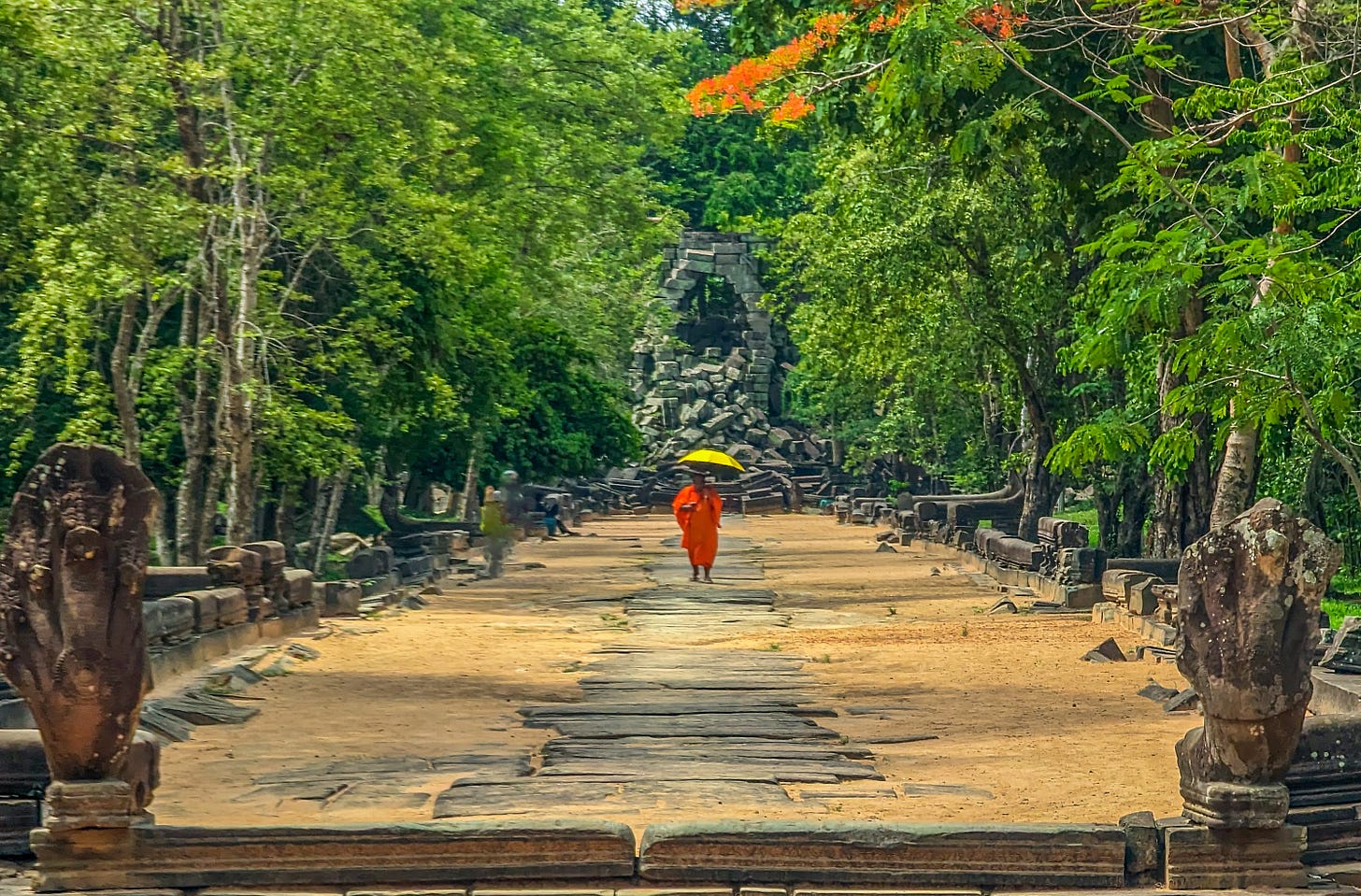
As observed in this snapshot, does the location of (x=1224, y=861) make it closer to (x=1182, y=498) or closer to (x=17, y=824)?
(x=17, y=824)

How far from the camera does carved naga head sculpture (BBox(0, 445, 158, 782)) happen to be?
8055mm

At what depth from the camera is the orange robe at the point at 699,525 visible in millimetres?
27359

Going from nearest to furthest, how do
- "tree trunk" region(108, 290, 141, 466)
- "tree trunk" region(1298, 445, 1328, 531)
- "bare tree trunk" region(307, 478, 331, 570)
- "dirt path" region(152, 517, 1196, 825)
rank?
"dirt path" region(152, 517, 1196, 825), "tree trunk" region(108, 290, 141, 466), "tree trunk" region(1298, 445, 1328, 531), "bare tree trunk" region(307, 478, 331, 570)

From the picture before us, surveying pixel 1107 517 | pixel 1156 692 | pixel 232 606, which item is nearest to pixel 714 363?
pixel 1107 517

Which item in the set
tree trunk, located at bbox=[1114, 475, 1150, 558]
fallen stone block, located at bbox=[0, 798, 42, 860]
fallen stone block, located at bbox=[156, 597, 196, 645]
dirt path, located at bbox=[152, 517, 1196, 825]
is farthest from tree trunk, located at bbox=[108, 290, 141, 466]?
tree trunk, located at bbox=[1114, 475, 1150, 558]

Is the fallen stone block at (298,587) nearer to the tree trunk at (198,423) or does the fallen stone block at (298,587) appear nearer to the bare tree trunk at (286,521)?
the tree trunk at (198,423)

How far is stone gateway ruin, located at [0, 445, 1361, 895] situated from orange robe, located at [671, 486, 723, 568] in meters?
19.0

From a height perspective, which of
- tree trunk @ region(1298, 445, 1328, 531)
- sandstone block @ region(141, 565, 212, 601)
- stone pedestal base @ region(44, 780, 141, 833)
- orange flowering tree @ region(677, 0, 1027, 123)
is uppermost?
orange flowering tree @ region(677, 0, 1027, 123)

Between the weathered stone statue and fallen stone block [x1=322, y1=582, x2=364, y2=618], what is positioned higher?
the weathered stone statue

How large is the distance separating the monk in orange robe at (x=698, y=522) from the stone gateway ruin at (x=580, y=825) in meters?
18.8

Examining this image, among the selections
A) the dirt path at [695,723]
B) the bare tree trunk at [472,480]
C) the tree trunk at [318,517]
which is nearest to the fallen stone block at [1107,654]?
the dirt path at [695,723]

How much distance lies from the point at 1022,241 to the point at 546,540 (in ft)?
61.8

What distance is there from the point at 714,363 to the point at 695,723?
192 feet

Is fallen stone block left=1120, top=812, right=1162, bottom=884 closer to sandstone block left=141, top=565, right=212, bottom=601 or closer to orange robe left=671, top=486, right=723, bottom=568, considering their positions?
sandstone block left=141, top=565, right=212, bottom=601
